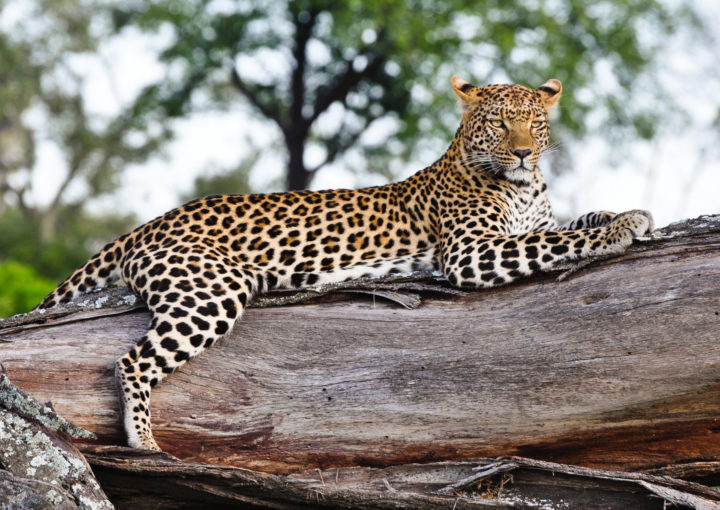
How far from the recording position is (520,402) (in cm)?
595

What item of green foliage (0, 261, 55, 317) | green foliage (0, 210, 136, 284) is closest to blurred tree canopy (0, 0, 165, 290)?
green foliage (0, 210, 136, 284)

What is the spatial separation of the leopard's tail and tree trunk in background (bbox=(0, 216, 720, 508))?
2.23 feet

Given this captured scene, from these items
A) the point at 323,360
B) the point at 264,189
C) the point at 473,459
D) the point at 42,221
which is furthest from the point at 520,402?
the point at 42,221

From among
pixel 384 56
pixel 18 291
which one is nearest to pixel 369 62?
pixel 384 56

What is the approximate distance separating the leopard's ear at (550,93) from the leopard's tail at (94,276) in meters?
3.76

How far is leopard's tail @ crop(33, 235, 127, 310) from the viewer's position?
23.5 ft

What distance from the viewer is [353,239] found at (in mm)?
7328

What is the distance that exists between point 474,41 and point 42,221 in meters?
24.2

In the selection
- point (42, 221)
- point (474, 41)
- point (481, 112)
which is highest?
point (474, 41)

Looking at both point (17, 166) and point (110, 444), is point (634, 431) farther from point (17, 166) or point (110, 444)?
point (17, 166)

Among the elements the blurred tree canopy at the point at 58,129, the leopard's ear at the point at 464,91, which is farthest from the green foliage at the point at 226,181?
the leopard's ear at the point at 464,91

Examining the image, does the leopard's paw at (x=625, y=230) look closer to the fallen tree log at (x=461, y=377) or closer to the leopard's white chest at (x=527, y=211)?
the fallen tree log at (x=461, y=377)

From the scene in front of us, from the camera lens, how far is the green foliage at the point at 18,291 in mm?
14629

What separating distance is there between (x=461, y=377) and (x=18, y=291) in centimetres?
1143
